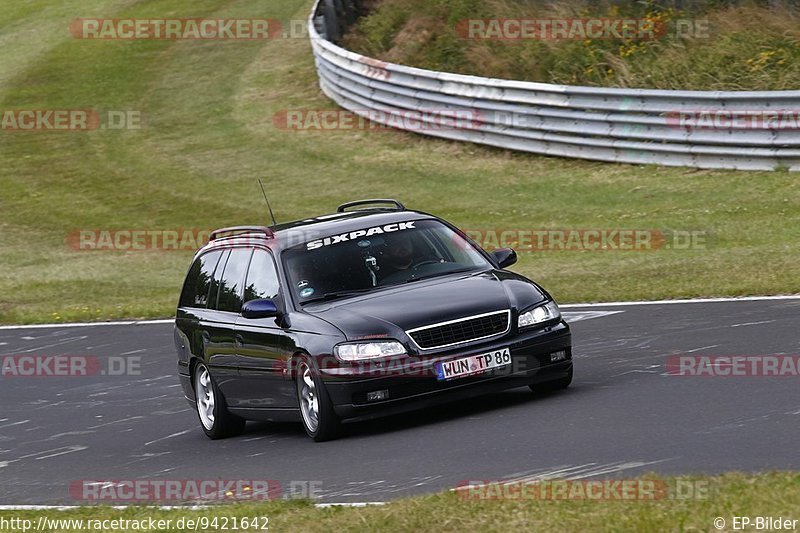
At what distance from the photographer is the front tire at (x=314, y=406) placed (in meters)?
9.88

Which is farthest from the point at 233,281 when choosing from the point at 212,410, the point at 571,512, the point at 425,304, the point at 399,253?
the point at 571,512

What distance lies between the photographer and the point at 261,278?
1112cm

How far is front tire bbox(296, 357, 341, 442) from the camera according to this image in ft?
32.4

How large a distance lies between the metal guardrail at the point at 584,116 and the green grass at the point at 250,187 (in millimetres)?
295

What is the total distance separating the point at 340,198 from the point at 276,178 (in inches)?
109

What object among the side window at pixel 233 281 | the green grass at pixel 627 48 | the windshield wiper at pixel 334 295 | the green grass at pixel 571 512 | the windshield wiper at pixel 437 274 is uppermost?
the green grass at pixel 571 512

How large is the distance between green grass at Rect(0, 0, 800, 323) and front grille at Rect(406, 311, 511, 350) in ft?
17.3

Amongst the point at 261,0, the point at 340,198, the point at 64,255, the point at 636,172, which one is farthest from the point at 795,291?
the point at 261,0

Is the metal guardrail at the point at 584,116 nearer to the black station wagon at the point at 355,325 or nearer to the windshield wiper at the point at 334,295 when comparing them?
the black station wagon at the point at 355,325

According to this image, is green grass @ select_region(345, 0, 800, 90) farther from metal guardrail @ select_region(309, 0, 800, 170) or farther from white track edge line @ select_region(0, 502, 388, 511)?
white track edge line @ select_region(0, 502, 388, 511)

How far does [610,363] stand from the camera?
38.2 ft

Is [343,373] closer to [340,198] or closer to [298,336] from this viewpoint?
[298,336]

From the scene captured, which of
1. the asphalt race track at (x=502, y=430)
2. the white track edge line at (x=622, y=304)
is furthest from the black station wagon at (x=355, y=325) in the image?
the white track edge line at (x=622, y=304)

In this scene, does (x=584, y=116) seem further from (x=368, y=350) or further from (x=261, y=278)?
(x=368, y=350)
